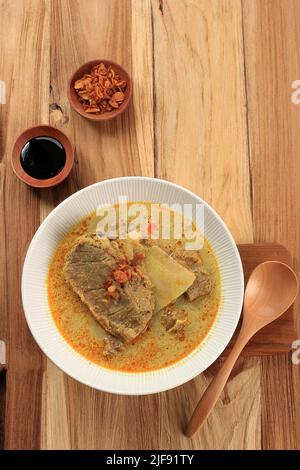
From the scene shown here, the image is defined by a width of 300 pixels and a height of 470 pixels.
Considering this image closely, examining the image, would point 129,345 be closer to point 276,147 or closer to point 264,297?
point 264,297

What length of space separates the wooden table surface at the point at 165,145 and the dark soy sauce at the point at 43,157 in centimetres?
8

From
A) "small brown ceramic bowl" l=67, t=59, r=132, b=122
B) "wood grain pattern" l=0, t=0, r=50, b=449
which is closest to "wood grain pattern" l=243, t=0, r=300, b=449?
"small brown ceramic bowl" l=67, t=59, r=132, b=122

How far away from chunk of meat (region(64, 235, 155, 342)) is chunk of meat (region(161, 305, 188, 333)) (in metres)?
0.07

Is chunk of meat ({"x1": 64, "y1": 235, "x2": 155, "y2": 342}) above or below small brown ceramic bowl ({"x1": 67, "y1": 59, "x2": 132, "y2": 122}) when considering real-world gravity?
below

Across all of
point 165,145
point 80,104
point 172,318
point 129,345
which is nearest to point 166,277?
point 172,318

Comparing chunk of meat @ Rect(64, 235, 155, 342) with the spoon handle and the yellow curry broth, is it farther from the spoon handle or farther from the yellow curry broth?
the spoon handle

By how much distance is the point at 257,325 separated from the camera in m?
2.03

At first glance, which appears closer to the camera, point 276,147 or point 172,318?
point 172,318

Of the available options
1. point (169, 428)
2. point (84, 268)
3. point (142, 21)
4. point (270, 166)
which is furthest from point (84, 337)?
point (142, 21)

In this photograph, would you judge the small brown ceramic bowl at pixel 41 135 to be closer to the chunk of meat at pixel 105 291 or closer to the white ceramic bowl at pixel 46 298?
the white ceramic bowl at pixel 46 298

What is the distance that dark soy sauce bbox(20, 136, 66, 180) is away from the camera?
211cm

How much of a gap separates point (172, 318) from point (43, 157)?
80cm

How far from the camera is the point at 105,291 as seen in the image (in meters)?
1.97

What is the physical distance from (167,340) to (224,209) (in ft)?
1.92
